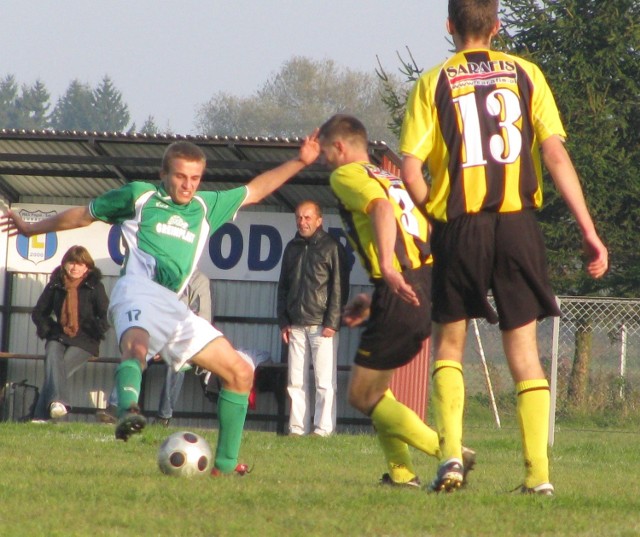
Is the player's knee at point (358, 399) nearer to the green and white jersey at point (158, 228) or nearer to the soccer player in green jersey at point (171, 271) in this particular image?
the soccer player in green jersey at point (171, 271)

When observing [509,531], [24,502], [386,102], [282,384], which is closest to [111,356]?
[282,384]

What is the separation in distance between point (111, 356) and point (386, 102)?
6.70 m

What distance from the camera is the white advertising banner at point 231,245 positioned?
626 inches

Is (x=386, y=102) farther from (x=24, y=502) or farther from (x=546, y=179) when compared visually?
(x=24, y=502)

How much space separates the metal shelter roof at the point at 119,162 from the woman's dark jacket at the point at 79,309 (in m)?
1.36

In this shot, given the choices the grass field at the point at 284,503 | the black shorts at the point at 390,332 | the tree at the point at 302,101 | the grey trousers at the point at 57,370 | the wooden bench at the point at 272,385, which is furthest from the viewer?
the tree at the point at 302,101

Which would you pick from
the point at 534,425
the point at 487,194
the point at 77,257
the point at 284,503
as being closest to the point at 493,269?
the point at 487,194

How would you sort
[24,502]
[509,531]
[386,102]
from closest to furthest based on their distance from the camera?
[509,531], [24,502], [386,102]

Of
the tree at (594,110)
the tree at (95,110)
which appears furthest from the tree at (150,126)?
the tree at (594,110)

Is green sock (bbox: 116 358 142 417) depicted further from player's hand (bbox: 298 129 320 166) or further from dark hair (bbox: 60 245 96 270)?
dark hair (bbox: 60 245 96 270)

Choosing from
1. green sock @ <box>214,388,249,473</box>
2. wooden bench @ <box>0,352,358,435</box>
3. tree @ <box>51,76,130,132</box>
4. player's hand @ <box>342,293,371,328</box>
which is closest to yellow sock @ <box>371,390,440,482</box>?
player's hand @ <box>342,293,371,328</box>

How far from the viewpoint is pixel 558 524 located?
5035mm

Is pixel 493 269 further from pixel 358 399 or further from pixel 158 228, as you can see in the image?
pixel 158 228

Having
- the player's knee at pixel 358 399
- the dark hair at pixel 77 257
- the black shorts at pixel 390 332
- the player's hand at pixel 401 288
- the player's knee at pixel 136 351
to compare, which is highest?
the dark hair at pixel 77 257
